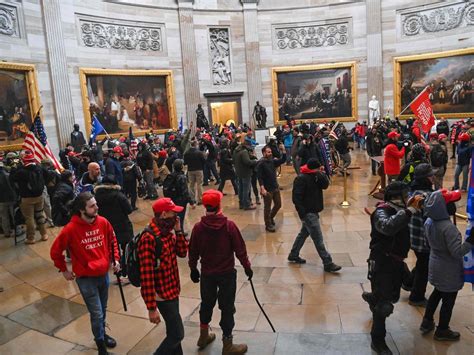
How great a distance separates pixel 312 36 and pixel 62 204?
2363 centimetres

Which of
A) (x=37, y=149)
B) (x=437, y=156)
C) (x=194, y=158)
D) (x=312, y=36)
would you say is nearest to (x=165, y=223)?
(x=37, y=149)

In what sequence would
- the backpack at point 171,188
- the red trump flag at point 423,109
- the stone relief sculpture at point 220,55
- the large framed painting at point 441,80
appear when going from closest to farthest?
the backpack at point 171,188 < the red trump flag at point 423,109 < the large framed painting at point 441,80 < the stone relief sculpture at point 220,55

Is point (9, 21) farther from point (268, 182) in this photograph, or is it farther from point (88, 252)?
point (88, 252)

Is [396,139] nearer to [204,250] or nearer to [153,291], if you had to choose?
[204,250]

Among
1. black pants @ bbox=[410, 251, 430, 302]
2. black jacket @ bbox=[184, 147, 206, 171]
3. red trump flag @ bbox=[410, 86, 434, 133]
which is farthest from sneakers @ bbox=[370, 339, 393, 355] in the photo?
black jacket @ bbox=[184, 147, 206, 171]

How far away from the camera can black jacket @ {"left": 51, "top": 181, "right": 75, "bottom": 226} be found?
5.73 m

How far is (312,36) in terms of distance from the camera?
26.4 metres

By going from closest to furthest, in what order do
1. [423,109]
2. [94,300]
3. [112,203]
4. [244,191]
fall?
[94,300] < [112,203] < [423,109] < [244,191]

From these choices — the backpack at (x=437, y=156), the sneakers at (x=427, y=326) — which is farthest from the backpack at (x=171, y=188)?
the backpack at (x=437, y=156)

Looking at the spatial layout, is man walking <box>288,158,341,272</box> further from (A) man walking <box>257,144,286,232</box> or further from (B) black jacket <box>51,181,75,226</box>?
(B) black jacket <box>51,181,75,226</box>

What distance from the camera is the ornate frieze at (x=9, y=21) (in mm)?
16339

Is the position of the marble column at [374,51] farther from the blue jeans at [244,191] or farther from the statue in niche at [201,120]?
the blue jeans at [244,191]

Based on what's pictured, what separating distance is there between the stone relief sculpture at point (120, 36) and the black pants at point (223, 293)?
1952cm

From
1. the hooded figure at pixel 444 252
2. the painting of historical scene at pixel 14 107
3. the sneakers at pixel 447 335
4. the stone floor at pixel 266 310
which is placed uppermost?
the painting of historical scene at pixel 14 107
